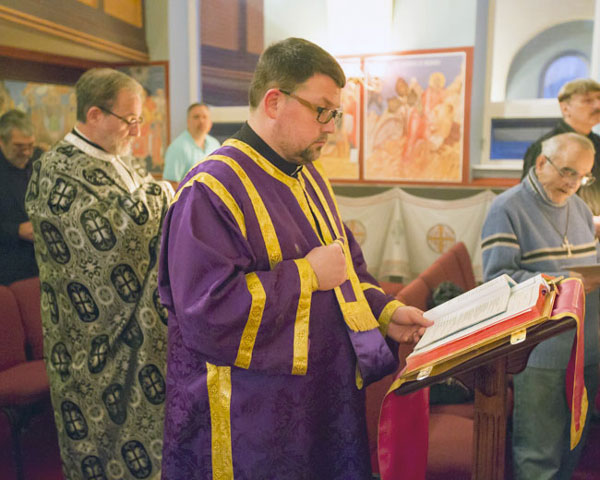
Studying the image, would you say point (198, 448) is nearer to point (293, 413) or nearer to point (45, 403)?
point (293, 413)

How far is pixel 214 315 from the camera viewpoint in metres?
1.31

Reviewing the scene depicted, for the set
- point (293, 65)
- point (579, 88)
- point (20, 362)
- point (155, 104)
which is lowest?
point (20, 362)

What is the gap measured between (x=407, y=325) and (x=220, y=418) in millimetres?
559

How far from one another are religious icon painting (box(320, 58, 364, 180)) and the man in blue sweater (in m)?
3.86

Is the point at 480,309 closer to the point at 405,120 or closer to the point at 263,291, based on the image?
the point at 263,291

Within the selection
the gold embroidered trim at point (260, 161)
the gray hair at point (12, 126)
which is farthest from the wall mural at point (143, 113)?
the gold embroidered trim at point (260, 161)

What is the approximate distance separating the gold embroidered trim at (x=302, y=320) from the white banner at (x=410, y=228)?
4.25 meters

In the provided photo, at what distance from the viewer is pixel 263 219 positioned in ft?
4.75

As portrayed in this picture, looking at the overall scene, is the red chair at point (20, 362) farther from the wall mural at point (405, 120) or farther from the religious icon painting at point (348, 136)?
the wall mural at point (405, 120)

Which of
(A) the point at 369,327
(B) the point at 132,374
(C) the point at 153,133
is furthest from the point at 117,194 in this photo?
(C) the point at 153,133

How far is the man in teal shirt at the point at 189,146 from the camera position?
5.41 m

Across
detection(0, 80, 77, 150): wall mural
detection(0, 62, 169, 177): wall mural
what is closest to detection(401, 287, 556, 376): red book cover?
detection(0, 80, 77, 150): wall mural

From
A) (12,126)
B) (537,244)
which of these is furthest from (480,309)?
(12,126)

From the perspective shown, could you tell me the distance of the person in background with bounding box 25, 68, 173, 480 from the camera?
218 centimetres
